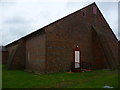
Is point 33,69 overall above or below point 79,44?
below

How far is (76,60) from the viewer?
20.3 m

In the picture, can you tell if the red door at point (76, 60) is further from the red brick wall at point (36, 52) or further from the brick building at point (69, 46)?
the red brick wall at point (36, 52)

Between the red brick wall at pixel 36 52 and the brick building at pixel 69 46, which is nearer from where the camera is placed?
the brick building at pixel 69 46

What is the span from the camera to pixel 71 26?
19812 millimetres

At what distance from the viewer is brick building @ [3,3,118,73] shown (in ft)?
59.0

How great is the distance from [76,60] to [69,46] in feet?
6.55

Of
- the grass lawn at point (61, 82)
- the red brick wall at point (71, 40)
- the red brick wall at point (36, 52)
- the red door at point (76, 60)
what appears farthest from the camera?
the red door at point (76, 60)

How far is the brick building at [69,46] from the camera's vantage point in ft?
59.0

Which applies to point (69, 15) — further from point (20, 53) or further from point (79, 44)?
point (20, 53)

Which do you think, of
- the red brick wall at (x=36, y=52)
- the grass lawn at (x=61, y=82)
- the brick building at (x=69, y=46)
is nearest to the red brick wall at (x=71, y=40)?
the brick building at (x=69, y=46)

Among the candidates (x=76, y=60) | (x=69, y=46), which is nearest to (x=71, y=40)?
(x=69, y=46)

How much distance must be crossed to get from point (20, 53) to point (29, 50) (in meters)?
2.46

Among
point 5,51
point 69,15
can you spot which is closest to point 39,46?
point 69,15

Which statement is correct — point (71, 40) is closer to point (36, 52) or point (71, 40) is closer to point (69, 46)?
point (69, 46)
